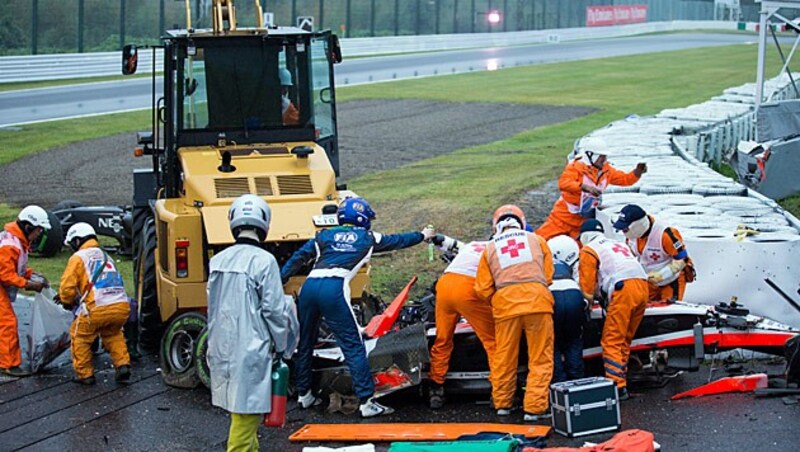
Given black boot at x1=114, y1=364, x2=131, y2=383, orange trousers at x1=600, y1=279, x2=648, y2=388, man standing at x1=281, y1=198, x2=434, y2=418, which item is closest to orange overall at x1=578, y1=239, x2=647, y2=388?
orange trousers at x1=600, y1=279, x2=648, y2=388

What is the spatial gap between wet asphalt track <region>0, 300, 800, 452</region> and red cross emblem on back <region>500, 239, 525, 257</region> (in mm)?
1324

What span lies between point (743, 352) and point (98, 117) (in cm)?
2521

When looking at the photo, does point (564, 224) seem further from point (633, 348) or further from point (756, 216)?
point (633, 348)

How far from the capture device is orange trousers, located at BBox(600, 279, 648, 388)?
10.0 m

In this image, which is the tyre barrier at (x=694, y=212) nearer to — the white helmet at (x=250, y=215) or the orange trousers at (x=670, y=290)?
the orange trousers at (x=670, y=290)

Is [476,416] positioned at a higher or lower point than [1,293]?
lower

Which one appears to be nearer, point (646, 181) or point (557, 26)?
point (646, 181)

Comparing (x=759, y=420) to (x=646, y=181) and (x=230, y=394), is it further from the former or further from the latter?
(x=646, y=181)

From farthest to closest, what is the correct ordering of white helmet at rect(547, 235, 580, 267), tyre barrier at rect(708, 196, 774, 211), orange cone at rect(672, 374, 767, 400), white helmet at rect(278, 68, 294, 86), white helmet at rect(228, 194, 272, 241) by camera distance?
tyre barrier at rect(708, 196, 774, 211), white helmet at rect(278, 68, 294, 86), white helmet at rect(547, 235, 580, 267), orange cone at rect(672, 374, 767, 400), white helmet at rect(228, 194, 272, 241)

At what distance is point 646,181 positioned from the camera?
611 inches

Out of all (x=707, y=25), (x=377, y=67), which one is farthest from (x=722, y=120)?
(x=707, y=25)

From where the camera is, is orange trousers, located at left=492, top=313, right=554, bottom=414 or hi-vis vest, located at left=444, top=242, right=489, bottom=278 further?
hi-vis vest, located at left=444, top=242, right=489, bottom=278

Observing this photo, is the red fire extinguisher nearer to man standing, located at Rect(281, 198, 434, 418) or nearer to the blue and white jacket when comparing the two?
man standing, located at Rect(281, 198, 434, 418)

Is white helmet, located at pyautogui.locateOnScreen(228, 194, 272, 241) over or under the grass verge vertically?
over
